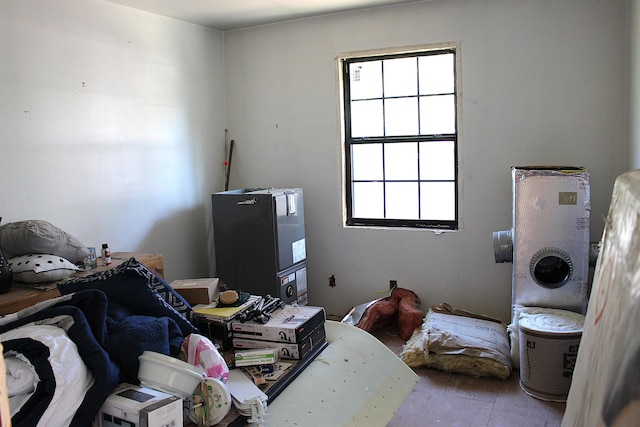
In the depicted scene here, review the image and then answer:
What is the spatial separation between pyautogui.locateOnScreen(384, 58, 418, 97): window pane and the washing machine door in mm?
1729

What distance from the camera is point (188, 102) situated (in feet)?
15.4

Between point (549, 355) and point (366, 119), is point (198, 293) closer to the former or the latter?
point (549, 355)

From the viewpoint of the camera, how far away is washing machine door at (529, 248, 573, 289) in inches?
135

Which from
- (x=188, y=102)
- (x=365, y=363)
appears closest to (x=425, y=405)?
(x=365, y=363)

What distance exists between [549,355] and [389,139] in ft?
7.16

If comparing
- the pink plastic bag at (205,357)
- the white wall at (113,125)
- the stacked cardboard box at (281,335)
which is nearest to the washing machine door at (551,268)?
the stacked cardboard box at (281,335)

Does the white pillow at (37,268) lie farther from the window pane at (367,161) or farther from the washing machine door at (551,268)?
the washing machine door at (551,268)

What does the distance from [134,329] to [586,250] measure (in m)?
2.92

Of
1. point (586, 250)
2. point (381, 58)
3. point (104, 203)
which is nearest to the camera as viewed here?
point (586, 250)

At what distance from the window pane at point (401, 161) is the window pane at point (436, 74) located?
472 millimetres

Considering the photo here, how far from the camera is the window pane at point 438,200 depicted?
4.41 m

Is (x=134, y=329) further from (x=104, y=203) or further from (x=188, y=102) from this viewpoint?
(x=188, y=102)

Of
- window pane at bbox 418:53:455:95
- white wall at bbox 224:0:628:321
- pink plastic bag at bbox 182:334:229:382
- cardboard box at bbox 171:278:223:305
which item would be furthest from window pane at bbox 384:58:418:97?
pink plastic bag at bbox 182:334:229:382

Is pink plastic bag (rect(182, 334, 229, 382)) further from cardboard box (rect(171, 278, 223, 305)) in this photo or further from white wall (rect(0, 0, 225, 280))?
white wall (rect(0, 0, 225, 280))
